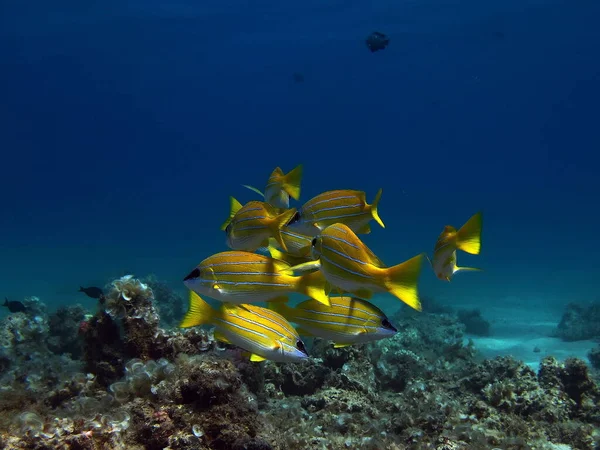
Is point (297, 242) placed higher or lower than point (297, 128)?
lower

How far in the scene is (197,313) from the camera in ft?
10.2

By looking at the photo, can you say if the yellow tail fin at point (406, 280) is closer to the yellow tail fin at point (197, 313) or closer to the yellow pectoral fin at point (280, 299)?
the yellow pectoral fin at point (280, 299)

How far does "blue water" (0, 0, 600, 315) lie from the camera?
2291 inches

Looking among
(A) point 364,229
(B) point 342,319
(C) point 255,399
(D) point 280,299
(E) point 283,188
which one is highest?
(E) point 283,188

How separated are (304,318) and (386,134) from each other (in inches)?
5574

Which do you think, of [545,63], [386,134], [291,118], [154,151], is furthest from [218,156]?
[545,63]

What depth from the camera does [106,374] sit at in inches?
199

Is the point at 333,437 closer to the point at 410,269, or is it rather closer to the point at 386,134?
the point at 410,269

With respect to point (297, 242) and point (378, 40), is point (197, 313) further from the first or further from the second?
point (378, 40)

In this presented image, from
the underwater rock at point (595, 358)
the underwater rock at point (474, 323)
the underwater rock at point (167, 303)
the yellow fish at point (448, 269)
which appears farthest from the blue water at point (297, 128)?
the yellow fish at point (448, 269)

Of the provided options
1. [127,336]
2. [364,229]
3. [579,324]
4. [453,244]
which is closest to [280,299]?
[364,229]

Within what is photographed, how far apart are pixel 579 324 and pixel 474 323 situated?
3.94 meters

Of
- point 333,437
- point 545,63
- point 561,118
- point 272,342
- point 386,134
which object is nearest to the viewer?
point 272,342

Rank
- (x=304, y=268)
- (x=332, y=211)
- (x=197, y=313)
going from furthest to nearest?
(x=332, y=211) < (x=197, y=313) < (x=304, y=268)
